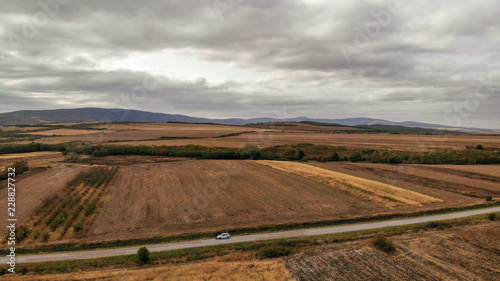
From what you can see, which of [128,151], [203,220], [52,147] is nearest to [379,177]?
[203,220]

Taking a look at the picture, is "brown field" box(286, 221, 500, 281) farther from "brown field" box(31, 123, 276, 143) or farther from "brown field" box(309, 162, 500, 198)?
"brown field" box(31, 123, 276, 143)

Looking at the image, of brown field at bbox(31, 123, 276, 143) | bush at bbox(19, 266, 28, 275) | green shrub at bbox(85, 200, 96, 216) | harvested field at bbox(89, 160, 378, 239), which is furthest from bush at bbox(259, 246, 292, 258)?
brown field at bbox(31, 123, 276, 143)

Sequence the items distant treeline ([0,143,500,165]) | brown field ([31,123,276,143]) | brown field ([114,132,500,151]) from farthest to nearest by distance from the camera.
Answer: brown field ([31,123,276,143]) → brown field ([114,132,500,151]) → distant treeline ([0,143,500,165])

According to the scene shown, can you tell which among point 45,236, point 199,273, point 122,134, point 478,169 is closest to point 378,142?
point 478,169

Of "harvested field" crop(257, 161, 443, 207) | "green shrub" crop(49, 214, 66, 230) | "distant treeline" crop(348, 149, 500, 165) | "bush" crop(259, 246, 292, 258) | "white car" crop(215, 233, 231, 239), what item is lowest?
"green shrub" crop(49, 214, 66, 230)

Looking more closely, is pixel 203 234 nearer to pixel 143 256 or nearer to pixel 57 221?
pixel 143 256

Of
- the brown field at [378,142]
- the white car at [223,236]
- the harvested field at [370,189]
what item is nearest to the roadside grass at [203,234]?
the white car at [223,236]

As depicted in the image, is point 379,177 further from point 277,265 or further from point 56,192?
point 56,192
